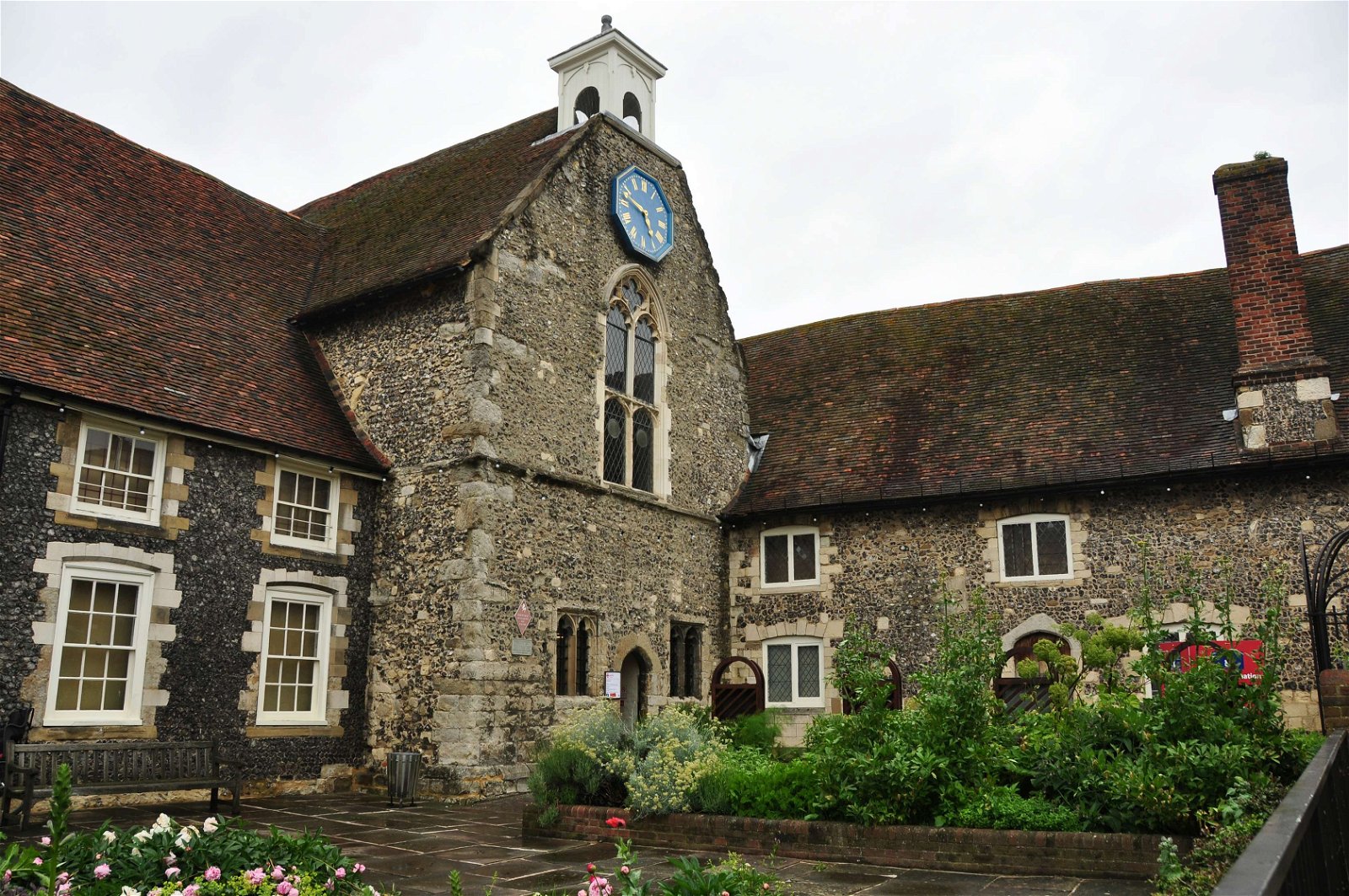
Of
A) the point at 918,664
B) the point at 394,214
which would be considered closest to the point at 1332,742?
the point at 918,664

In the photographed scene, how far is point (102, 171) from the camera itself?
16.7m

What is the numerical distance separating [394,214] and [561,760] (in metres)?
12.1

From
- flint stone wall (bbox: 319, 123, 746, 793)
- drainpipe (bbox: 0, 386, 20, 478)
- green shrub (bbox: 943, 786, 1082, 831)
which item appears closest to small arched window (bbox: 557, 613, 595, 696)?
flint stone wall (bbox: 319, 123, 746, 793)

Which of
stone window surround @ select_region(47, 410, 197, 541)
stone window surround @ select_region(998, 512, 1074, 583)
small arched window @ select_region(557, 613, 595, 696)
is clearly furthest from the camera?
stone window surround @ select_region(998, 512, 1074, 583)

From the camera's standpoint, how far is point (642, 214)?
19422 millimetres

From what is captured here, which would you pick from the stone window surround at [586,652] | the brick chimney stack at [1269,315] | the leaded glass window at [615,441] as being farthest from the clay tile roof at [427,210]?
the brick chimney stack at [1269,315]

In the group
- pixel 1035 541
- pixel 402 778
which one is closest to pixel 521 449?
pixel 402 778

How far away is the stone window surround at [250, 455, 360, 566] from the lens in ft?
47.6

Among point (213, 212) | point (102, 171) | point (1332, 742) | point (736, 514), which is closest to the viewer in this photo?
point (1332, 742)

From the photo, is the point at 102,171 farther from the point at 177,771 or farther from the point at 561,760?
the point at 561,760

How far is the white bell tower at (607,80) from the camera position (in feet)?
65.2

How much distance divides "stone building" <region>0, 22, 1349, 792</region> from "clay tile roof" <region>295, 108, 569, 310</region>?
13 centimetres

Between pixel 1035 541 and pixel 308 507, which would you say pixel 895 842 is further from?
pixel 1035 541

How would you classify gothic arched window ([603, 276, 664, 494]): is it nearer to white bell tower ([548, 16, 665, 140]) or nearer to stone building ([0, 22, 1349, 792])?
stone building ([0, 22, 1349, 792])
